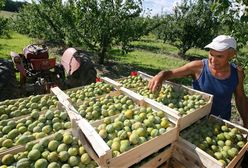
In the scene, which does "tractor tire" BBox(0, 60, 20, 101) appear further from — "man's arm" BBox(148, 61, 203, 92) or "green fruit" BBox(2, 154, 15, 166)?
"green fruit" BBox(2, 154, 15, 166)

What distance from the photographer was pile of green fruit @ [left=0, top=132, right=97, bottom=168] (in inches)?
91.6

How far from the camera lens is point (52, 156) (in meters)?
2.38

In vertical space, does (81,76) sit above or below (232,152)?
below

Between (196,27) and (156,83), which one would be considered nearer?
(156,83)

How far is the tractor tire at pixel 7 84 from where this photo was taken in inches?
221

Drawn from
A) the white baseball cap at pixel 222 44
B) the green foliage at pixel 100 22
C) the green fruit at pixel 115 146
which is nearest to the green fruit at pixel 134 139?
the green fruit at pixel 115 146

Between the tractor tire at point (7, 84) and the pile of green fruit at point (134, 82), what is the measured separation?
2.56 m

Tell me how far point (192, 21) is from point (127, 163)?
61.6ft

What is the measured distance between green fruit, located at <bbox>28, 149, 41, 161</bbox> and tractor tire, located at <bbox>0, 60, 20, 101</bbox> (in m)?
3.67

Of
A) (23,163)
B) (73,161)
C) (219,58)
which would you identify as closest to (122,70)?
(219,58)

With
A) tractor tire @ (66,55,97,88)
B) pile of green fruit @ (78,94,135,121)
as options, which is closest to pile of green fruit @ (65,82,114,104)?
pile of green fruit @ (78,94,135,121)

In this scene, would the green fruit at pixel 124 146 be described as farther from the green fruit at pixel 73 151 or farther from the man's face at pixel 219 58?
the man's face at pixel 219 58

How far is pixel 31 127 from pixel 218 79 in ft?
8.71

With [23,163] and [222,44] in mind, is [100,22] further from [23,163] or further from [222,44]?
[23,163]
